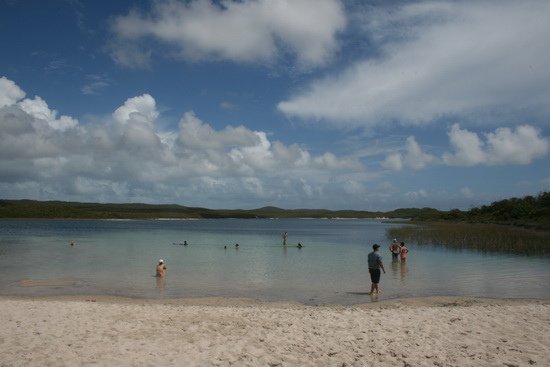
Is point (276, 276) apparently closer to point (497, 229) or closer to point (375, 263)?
point (375, 263)

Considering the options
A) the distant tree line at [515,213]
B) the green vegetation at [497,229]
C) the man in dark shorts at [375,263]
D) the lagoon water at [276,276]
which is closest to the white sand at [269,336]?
the man in dark shorts at [375,263]

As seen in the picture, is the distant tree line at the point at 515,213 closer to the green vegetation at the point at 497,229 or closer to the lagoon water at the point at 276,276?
the green vegetation at the point at 497,229

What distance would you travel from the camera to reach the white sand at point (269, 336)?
957 centimetres

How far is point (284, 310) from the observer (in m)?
15.7

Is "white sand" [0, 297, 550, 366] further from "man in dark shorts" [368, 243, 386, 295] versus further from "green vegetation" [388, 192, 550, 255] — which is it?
"green vegetation" [388, 192, 550, 255]

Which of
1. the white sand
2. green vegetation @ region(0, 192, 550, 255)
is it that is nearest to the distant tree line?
green vegetation @ region(0, 192, 550, 255)

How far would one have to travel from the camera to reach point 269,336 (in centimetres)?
1138

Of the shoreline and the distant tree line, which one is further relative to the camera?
the distant tree line

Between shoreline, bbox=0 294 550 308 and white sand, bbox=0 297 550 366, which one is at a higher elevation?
white sand, bbox=0 297 550 366

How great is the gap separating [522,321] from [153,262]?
27415 millimetres

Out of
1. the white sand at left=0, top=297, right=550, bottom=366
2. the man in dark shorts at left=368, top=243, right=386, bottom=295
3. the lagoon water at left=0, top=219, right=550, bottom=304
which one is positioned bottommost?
the lagoon water at left=0, top=219, right=550, bottom=304

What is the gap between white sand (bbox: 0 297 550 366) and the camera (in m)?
9.57

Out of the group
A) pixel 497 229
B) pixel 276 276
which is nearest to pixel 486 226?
pixel 497 229

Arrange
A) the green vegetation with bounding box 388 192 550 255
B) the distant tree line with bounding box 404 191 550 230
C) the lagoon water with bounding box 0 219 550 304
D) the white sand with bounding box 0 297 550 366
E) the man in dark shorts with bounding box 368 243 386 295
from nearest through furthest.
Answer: the white sand with bounding box 0 297 550 366, the man in dark shorts with bounding box 368 243 386 295, the lagoon water with bounding box 0 219 550 304, the green vegetation with bounding box 388 192 550 255, the distant tree line with bounding box 404 191 550 230
